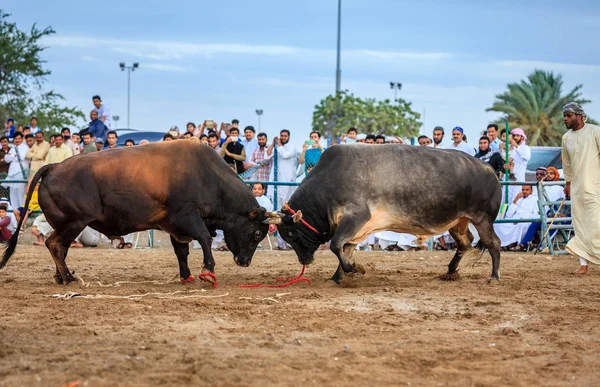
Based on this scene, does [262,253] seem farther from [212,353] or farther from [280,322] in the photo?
[212,353]

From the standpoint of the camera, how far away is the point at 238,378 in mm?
5402

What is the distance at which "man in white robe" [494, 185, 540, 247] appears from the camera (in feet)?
51.0

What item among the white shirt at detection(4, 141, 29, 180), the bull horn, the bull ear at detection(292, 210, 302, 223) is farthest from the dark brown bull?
the white shirt at detection(4, 141, 29, 180)

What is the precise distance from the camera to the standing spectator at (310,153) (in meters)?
16.1

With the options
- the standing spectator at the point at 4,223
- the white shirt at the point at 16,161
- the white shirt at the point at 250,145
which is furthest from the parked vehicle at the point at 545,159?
the standing spectator at the point at 4,223

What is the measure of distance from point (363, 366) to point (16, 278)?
6.36 meters

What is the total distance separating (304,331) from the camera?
704cm

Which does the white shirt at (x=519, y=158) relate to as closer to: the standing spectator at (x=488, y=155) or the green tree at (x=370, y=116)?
the standing spectator at (x=488, y=155)

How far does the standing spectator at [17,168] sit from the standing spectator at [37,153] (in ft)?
0.80

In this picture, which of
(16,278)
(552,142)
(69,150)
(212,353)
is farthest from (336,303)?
(552,142)

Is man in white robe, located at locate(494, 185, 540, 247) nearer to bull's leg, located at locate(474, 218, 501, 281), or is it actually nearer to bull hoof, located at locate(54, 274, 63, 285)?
bull's leg, located at locate(474, 218, 501, 281)

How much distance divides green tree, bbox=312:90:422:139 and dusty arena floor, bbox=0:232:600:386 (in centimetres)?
3651

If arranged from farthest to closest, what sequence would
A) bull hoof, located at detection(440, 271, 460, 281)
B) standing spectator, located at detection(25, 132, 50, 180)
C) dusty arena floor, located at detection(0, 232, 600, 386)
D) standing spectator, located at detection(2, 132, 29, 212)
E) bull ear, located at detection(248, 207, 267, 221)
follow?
standing spectator, located at detection(25, 132, 50, 180)
standing spectator, located at detection(2, 132, 29, 212)
bull hoof, located at detection(440, 271, 460, 281)
bull ear, located at detection(248, 207, 267, 221)
dusty arena floor, located at detection(0, 232, 600, 386)

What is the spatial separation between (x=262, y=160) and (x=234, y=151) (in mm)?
567
